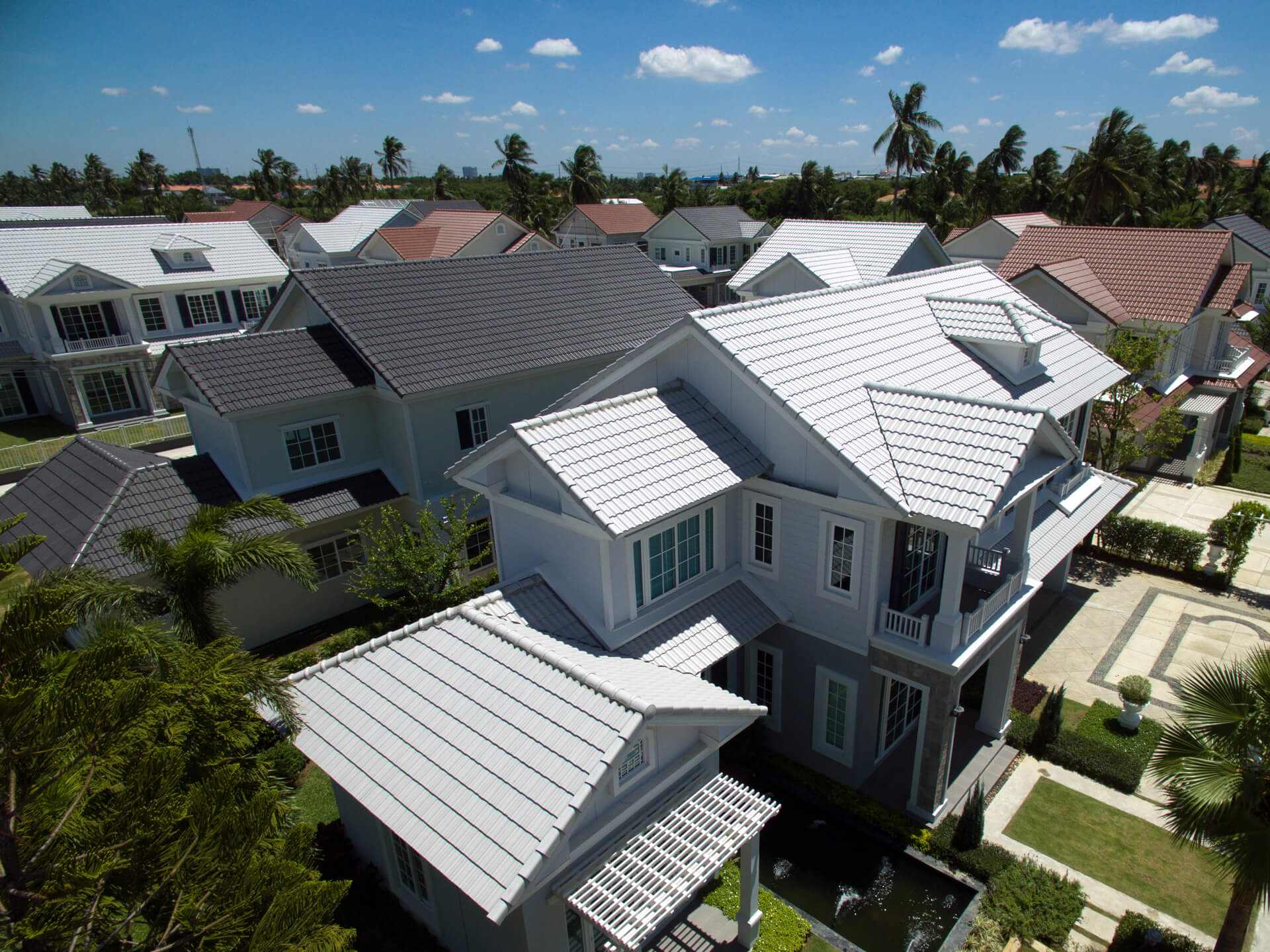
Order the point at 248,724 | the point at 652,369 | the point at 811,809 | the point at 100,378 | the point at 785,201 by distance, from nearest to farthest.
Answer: the point at 248,724 → the point at 811,809 → the point at 652,369 → the point at 100,378 → the point at 785,201

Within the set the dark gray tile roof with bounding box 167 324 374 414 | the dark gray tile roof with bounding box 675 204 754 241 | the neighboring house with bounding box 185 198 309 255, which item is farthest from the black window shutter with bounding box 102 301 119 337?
the neighboring house with bounding box 185 198 309 255

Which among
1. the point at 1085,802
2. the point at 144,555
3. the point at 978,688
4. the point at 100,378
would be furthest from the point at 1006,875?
the point at 100,378

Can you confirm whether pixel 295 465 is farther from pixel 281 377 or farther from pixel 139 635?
pixel 139 635

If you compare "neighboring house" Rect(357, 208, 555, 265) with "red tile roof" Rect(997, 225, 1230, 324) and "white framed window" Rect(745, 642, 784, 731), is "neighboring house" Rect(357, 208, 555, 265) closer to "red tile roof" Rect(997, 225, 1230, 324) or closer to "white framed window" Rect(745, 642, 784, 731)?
Result: "red tile roof" Rect(997, 225, 1230, 324)

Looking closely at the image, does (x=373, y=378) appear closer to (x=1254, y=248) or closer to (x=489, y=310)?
(x=489, y=310)

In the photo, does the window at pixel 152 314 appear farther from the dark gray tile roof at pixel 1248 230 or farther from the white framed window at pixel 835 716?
the dark gray tile roof at pixel 1248 230

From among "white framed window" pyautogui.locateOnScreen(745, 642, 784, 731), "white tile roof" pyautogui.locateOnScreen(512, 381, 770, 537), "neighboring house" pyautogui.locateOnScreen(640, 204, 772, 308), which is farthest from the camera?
"neighboring house" pyautogui.locateOnScreen(640, 204, 772, 308)
